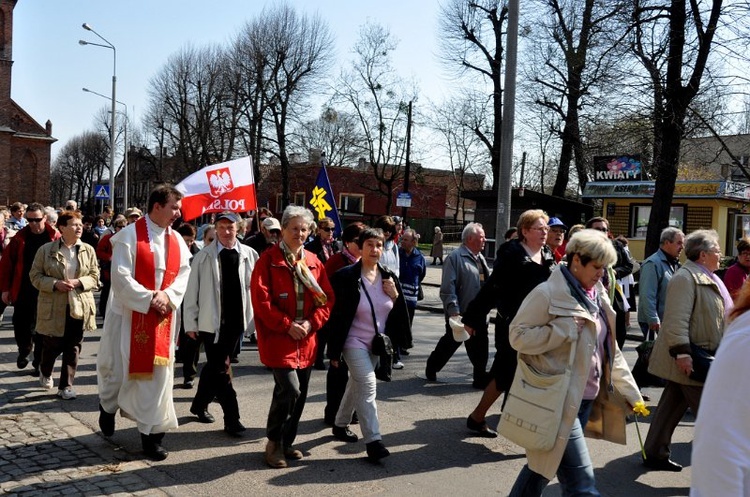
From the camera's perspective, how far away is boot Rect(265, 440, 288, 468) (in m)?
5.00

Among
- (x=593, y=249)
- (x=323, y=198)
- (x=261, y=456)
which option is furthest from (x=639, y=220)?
(x=593, y=249)

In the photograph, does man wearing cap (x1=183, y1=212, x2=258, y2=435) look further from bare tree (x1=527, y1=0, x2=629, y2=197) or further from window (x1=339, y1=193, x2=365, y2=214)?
window (x1=339, y1=193, x2=365, y2=214)

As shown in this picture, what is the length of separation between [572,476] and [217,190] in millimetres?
6449

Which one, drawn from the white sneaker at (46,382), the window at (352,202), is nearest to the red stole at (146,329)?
the white sneaker at (46,382)

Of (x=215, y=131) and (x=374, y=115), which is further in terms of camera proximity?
(x=215, y=131)

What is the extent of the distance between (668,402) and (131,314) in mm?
4001

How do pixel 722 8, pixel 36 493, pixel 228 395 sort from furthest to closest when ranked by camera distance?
pixel 722 8 < pixel 228 395 < pixel 36 493

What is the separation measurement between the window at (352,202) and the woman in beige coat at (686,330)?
170ft

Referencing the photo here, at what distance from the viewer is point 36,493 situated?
4391mm

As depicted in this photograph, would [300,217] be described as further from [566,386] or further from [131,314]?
[566,386]

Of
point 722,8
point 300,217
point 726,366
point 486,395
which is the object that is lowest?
point 486,395

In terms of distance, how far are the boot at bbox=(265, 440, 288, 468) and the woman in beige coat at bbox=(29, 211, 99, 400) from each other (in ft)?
8.86

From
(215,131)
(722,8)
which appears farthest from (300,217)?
(215,131)

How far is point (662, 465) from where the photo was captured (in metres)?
5.23
